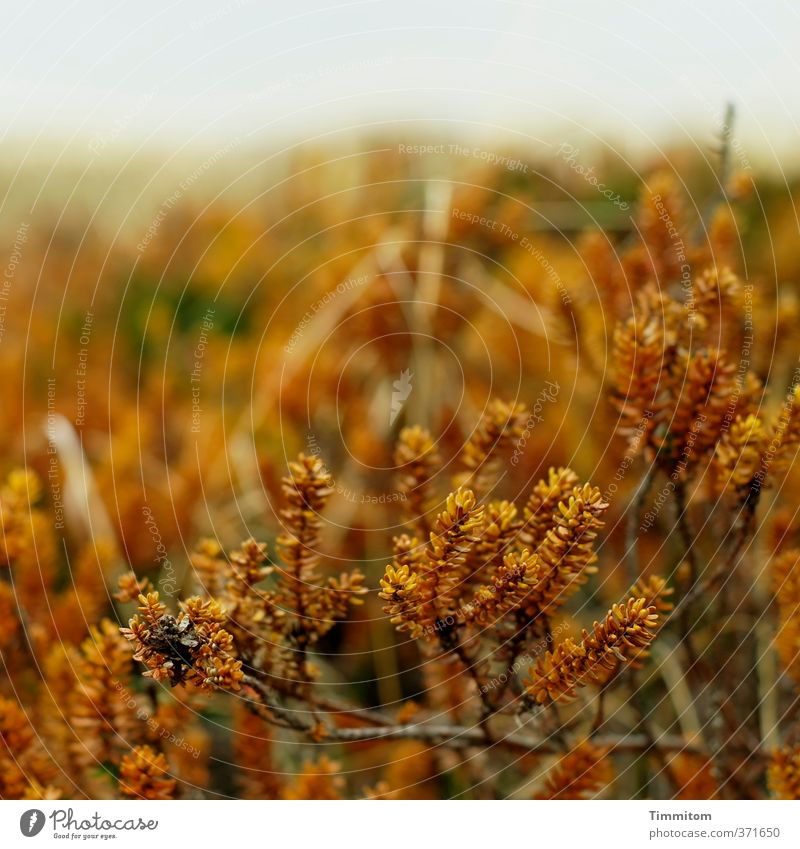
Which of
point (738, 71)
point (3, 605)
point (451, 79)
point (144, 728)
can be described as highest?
point (451, 79)

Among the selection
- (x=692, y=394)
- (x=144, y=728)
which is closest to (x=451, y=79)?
(x=692, y=394)

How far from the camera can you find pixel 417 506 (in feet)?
2.38

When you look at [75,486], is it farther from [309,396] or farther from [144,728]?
[144,728]

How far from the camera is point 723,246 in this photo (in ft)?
3.26

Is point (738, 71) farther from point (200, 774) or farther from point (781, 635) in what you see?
point (200, 774)

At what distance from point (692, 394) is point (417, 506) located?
27cm

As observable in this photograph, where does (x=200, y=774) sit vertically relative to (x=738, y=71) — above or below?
below

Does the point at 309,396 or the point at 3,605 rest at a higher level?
the point at 309,396

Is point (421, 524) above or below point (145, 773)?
above

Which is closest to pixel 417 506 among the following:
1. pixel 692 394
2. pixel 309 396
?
pixel 692 394
